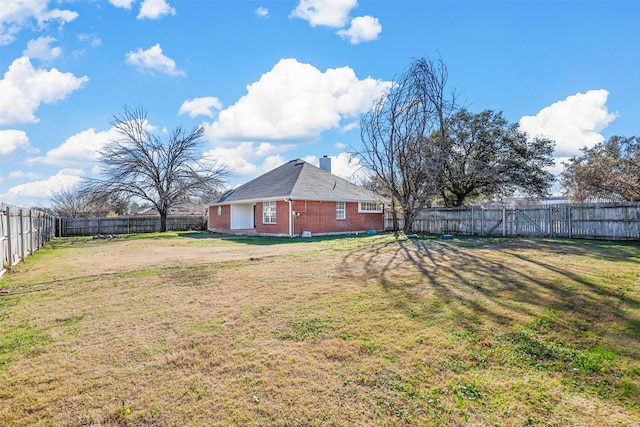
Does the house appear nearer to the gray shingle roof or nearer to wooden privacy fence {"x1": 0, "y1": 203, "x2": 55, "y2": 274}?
the gray shingle roof

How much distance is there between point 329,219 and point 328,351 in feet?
52.3

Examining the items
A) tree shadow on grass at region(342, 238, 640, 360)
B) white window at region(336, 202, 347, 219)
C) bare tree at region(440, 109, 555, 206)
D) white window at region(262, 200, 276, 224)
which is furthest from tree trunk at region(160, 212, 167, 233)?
tree shadow on grass at region(342, 238, 640, 360)

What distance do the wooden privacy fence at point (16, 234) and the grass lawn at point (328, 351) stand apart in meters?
2.29

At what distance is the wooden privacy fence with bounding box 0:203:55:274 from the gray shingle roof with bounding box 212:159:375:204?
34.1ft

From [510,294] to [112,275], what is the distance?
8.08 m

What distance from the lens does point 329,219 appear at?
19.5 metres

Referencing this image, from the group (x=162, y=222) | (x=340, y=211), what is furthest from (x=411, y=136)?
(x=162, y=222)

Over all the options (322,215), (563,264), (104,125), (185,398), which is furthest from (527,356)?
(104,125)

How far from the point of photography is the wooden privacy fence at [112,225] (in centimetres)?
2445

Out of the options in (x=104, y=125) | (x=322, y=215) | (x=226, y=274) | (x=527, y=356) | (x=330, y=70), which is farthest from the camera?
(x=104, y=125)

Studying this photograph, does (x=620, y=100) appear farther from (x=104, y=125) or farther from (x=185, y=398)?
(x=104, y=125)

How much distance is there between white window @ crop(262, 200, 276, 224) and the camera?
1915cm

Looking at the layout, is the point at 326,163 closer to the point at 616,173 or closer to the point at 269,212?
the point at 269,212

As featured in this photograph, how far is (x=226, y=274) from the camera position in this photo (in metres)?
7.22
